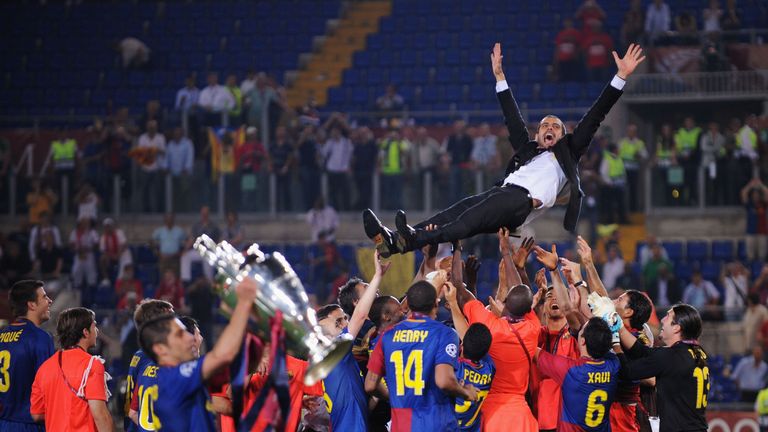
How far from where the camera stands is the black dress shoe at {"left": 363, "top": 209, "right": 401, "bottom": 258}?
7441mm

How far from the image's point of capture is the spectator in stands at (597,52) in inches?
800

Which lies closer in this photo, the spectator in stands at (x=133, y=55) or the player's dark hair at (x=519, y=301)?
the player's dark hair at (x=519, y=301)

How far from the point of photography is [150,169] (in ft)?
59.5

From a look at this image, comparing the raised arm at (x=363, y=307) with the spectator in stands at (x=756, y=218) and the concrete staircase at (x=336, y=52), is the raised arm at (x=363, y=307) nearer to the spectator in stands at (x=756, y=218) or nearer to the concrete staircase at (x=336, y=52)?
the spectator in stands at (x=756, y=218)

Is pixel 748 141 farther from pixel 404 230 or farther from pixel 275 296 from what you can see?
pixel 275 296

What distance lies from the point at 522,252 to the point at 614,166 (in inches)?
375

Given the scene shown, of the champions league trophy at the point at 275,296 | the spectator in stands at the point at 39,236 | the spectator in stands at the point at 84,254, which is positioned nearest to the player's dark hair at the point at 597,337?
the champions league trophy at the point at 275,296

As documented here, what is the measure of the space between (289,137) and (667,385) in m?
11.4

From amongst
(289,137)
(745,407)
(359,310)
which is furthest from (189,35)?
(359,310)

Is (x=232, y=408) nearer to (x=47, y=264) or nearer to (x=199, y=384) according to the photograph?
(x=199, y=384)

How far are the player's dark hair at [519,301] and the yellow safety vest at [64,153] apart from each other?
1236cm

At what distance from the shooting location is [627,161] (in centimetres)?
1750

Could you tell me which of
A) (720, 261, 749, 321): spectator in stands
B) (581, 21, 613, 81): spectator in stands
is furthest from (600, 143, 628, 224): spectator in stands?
(581, 21, 613, 81): spectator in stands

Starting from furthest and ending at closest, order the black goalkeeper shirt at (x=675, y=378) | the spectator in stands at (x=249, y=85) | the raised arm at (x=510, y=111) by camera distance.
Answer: the spectator in stands at (x=249, y=85) → the raised arm at (x=510, y=111) → the black goalkeeper shirt at (x=675, y=378)
